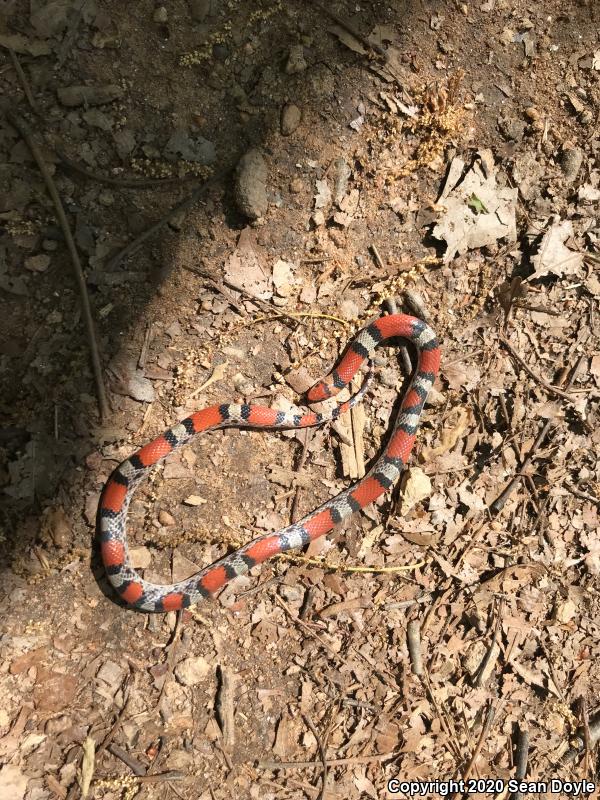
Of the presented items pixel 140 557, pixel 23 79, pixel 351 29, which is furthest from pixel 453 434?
pixel 23 79

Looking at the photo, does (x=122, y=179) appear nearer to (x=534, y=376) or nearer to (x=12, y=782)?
(x=534, y=376)

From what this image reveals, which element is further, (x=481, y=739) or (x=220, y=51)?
(x=220, y=51)

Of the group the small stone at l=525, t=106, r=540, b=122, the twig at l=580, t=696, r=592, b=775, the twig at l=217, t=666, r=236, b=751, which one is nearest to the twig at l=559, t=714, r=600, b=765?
the twig at l=580, t=696, r=592, b=775

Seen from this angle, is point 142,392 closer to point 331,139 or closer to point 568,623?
point 331,139

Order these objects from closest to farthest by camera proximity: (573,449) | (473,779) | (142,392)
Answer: (473,779)
(142,392)
(573,449)

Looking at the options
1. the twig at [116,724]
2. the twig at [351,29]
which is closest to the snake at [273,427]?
the twig at [116,724]

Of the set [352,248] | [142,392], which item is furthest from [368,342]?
[142,392]
